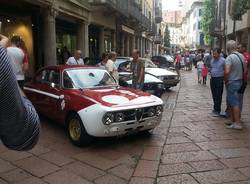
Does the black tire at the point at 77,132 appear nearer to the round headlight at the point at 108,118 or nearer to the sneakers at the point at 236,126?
the round headlight at the point at 108,118

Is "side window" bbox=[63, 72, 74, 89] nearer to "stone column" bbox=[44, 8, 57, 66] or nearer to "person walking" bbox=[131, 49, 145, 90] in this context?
"person walking" bbox=[131, 49, 145, 90]

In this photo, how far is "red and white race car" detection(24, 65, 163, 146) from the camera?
5.75 metres

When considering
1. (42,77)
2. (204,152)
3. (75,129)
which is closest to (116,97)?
(75,129)

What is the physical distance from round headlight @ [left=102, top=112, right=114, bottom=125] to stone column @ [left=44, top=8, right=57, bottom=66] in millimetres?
8637

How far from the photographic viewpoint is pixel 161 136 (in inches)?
268

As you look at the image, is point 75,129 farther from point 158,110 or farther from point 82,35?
point 82,35

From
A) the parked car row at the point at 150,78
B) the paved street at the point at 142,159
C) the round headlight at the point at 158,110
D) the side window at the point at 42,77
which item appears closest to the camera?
the paved street at the point at 142,159

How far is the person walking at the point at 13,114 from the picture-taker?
3.69 feet

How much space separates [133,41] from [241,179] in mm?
30854

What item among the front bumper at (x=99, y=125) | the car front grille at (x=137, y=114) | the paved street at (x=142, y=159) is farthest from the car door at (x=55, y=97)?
the car front grille at (x=137, y=114)

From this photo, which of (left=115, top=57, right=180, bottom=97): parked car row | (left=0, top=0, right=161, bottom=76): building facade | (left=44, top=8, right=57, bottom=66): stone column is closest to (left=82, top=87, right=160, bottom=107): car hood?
(left=115, top=57, right=180, bottom=97): parked car row

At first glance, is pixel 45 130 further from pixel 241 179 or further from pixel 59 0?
pixel 59 0

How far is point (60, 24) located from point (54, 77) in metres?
12.2

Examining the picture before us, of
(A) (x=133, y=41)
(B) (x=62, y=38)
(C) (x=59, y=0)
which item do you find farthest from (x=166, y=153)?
(A) (x=133, y=41)
